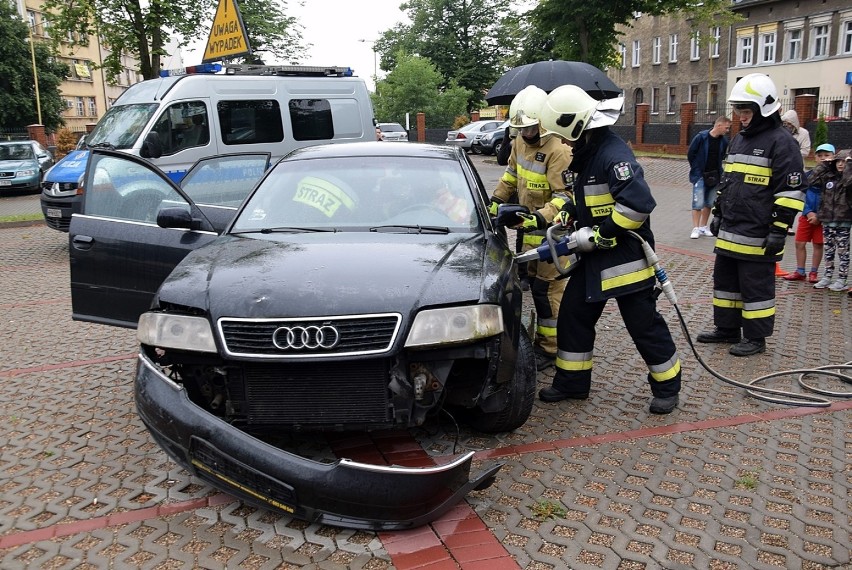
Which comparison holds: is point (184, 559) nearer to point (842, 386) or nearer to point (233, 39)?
point (842, 386)

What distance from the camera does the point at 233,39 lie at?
14578 mm

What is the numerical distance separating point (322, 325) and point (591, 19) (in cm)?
2668

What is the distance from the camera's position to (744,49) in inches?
1677

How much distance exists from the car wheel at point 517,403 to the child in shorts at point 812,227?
204 inches

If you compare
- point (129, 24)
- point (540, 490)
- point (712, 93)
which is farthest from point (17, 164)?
point (712, 93)

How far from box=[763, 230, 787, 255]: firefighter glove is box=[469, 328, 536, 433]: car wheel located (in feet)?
7.76

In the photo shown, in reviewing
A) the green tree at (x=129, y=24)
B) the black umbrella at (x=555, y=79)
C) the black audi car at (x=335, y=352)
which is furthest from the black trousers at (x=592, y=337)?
the green tree at (x=129, y=24)

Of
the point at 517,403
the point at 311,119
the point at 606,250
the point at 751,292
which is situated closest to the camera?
the point at 517,403

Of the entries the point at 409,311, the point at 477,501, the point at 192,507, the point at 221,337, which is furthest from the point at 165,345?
the point at 477,501

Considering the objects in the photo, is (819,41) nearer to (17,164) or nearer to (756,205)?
(17,164)

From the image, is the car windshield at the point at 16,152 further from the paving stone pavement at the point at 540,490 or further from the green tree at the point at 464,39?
the green tree at the point at 464,39

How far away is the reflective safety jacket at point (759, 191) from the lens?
17.7 feet

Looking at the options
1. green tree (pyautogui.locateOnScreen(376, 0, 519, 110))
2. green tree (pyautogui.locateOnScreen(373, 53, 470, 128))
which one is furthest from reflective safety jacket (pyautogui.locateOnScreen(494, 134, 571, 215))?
green tree (pyautogui.locateOnScreen(376, 0, 519, 110))

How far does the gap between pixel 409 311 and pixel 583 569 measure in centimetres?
132
